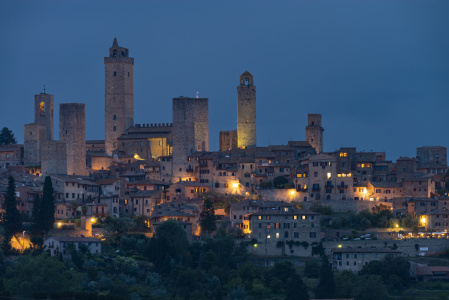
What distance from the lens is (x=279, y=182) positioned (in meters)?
87.8

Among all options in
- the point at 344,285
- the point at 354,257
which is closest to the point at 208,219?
the point at 354,257

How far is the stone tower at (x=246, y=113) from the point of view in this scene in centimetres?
9812

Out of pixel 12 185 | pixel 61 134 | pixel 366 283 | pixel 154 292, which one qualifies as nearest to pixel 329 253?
pixel 366 283

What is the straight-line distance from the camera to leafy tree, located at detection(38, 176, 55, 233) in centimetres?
7875

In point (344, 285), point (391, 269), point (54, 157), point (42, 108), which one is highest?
point (42, 108)

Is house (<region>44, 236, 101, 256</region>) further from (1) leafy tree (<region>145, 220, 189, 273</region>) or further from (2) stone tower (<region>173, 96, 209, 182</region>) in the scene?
(2) stone tower (<region>173, 96, 209, 182</region>)

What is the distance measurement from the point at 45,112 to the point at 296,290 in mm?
36037

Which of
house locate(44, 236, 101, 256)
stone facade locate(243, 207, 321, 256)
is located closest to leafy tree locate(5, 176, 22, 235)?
house locate(44, 236, 101, 256)

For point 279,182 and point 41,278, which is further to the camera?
point 279,182

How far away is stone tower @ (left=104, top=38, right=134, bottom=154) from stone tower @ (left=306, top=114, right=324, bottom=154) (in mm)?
14716

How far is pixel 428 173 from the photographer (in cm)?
9250

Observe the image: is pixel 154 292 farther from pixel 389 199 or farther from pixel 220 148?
pixel 220 148

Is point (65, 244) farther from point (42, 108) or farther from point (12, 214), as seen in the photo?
point (42, 108)

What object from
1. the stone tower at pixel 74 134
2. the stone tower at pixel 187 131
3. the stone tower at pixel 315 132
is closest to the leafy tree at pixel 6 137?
the stone tower at pixel 74 134
